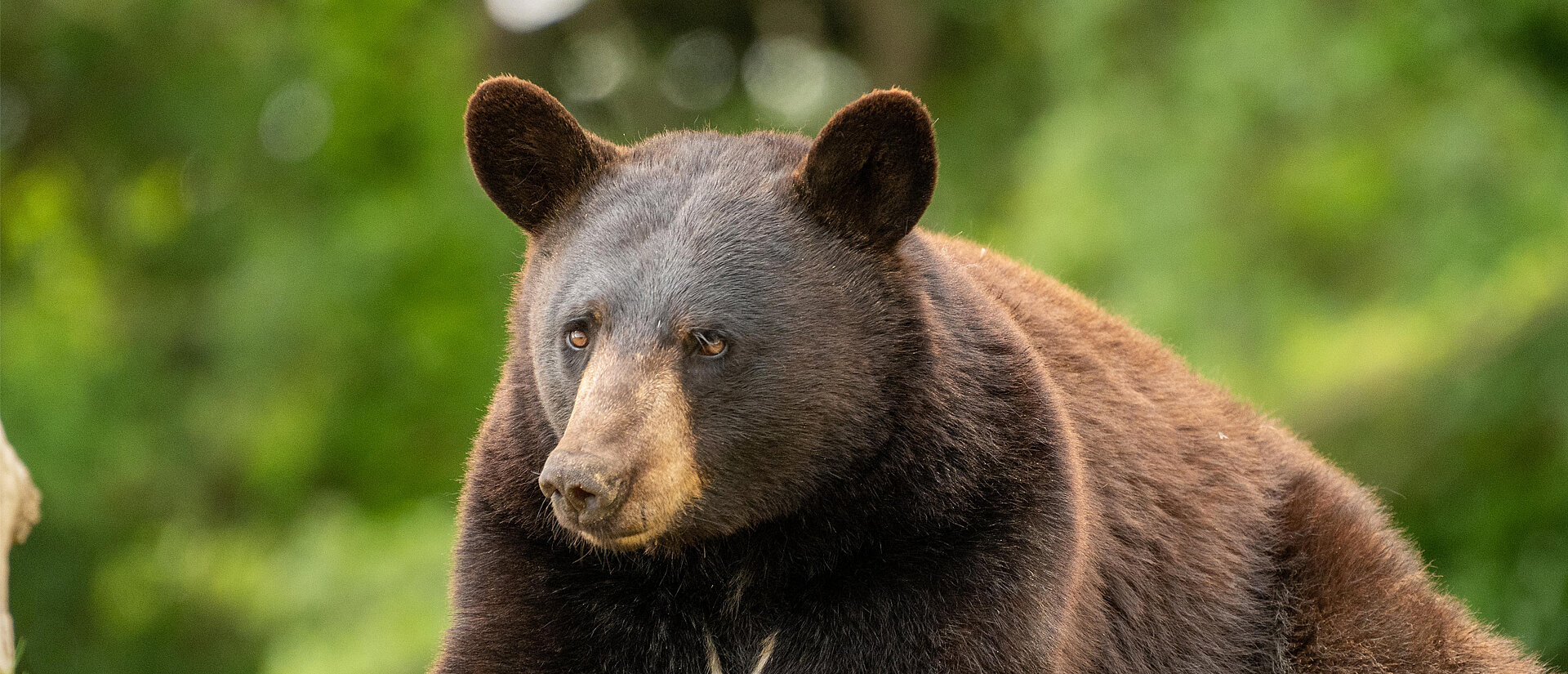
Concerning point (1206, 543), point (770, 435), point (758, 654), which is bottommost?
point (758, 654)

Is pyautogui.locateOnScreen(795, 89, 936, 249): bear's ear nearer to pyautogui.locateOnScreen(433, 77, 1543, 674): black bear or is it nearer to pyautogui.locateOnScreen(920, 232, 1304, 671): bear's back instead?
pyautogui.locateOnScreen(433, 77, 1543, 674): black bear

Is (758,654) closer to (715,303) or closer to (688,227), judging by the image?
(715,303)

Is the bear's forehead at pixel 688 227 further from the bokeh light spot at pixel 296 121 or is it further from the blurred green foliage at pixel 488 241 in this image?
the bokeh light spot at pixel 296 121

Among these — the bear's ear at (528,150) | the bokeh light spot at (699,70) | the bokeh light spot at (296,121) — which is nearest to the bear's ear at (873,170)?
the bear's ear at (528,150)

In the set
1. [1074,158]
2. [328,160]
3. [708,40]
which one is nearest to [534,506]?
[1074,158]

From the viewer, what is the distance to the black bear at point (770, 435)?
3.31 meters

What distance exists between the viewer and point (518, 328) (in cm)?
374

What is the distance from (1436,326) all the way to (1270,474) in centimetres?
406

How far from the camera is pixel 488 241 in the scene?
34.1ft

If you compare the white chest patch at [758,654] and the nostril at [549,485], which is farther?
the white chest patch at [758,654]

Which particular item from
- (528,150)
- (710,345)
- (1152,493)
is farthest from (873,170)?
(1152,493)

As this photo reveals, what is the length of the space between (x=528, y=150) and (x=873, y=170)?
2.88 feet

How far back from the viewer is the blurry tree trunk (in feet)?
11.2

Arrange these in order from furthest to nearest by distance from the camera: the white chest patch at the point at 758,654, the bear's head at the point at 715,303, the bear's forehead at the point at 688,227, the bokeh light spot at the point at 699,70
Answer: the bokeh light spot at the point at 699,70
the white chest patch at the point at 758,654
the bear's forehead at the point at 688,227
the bear's head at the point at 715,303
